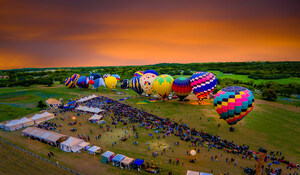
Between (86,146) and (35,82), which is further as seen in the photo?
(35,82)

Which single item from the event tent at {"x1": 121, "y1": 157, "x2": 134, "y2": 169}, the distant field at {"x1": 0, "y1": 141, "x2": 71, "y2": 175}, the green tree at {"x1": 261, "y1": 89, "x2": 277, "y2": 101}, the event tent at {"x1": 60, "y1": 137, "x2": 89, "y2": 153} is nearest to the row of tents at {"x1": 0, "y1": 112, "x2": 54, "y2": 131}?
the distant field at {"x1": 0, "y1": 141, "x2": 71, "y2": 175}

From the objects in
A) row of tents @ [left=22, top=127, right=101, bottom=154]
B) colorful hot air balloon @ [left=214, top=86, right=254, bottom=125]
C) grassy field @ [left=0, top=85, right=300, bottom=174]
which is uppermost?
colorful hot air balloon @ [left=214, top=86, right=254, bottom=125]

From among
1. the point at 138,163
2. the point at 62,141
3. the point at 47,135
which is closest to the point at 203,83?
the point at 138,163

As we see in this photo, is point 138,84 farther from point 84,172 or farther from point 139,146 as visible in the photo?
point 84,172

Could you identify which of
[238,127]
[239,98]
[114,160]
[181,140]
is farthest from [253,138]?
[114,160]

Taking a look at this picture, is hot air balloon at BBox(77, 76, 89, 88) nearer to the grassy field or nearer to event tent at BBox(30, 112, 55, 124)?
the grassy field

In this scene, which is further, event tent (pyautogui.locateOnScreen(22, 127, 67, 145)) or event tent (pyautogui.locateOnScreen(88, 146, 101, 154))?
event tent (pyautogui.locateOnScreen(22, 127, 67, 145))

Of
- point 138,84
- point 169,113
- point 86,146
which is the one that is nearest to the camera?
point 86,146

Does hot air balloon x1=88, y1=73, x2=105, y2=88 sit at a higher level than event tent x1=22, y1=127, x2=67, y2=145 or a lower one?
higher
